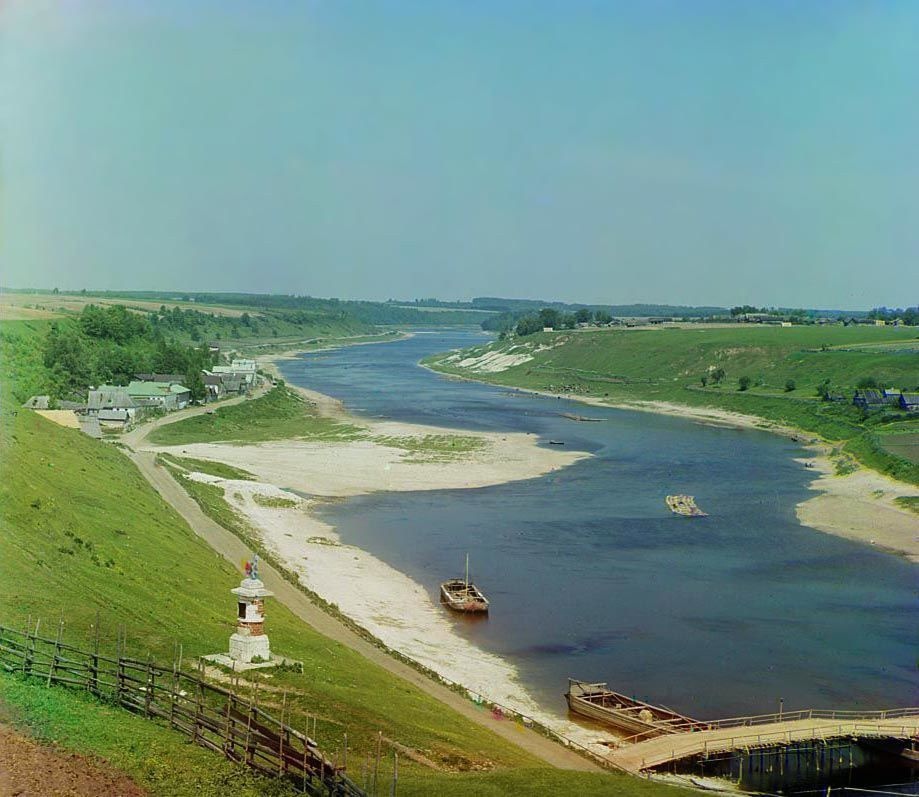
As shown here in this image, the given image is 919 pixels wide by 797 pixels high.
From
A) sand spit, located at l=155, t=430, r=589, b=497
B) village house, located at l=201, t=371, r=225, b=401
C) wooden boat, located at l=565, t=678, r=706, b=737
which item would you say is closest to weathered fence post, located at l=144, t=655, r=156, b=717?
wooden boat, located at l=565, t=678, r=706, b=737

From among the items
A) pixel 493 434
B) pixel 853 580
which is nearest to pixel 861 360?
pixel 493 434

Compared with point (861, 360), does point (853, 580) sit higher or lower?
lower

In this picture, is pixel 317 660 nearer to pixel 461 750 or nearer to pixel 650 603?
pixel 461 750

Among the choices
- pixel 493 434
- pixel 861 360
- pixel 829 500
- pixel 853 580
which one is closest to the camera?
pixel 853 580

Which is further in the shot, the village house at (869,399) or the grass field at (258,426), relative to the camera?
the village house at (869,399)

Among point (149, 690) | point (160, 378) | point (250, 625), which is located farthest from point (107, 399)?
point (149, 690)

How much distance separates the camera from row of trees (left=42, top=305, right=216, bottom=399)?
406 feet

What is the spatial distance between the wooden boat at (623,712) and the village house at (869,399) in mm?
98627

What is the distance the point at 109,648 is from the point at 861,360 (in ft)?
495

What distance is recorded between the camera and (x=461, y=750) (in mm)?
28219

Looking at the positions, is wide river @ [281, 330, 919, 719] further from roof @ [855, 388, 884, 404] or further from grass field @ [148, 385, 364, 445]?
roof @ [855, 388, 884, 404]

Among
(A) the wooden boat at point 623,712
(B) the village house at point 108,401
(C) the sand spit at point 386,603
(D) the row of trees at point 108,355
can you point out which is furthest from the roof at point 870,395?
(A) the wooden boat at point 623,712

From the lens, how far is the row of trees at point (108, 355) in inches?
4877

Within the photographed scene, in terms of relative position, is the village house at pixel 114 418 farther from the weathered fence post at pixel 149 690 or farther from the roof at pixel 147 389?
the weathered fence post at pixel 149 690
